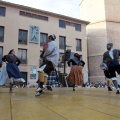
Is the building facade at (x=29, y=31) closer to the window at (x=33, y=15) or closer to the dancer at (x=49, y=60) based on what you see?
the window at (x=33, y=15)

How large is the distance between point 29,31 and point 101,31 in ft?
40.2

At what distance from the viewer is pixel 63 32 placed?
96.5ft

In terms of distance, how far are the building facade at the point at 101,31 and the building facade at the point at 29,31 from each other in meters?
4.50

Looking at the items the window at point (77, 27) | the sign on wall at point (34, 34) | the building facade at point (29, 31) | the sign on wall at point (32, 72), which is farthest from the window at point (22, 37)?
the window at point (77, 27)

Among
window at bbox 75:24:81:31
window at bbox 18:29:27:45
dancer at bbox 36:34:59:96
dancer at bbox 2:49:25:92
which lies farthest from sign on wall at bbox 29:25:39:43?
dancer at bbox 36:34:59:96

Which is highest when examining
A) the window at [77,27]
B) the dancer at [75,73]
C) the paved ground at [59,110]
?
the window at [77,27]

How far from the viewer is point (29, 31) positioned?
27.1m

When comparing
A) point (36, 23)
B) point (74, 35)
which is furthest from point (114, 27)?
point (36, 23)

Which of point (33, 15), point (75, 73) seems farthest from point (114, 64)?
point (33, 15)

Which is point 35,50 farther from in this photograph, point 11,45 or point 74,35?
point 74,35

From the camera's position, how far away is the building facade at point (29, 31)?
25.5 meters

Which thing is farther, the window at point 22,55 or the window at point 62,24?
the window at point 62,24

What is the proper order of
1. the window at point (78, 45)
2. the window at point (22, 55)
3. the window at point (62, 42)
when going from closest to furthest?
the window at point (22, 55)
the window at point (62, 42)
the window at point (78, 45)

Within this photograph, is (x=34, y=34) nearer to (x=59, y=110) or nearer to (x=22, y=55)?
(x=22, y=55)
